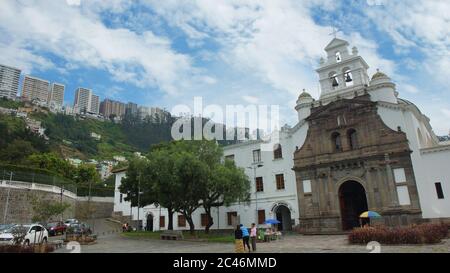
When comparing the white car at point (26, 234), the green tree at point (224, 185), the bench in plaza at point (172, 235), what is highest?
the green tree at point (224, 185)

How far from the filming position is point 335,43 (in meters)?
35.0

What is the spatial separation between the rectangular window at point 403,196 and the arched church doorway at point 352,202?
A: 4.09m

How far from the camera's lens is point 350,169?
100 ft

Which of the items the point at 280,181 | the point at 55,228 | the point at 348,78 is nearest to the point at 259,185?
the point at 280,181

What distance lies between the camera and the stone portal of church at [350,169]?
27.5 meters

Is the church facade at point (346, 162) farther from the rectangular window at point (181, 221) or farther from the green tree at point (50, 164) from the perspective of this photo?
the green tree at point (50, 164)

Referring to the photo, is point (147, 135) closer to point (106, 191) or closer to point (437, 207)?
point (106, 191)

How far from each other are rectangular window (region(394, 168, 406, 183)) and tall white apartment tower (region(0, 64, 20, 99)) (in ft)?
627

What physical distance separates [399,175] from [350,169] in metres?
4.26

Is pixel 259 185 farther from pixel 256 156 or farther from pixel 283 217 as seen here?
pixel 283 217

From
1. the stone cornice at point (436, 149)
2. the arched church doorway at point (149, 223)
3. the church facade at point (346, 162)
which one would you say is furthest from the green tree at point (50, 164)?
the stone cornice at point (436, 149)

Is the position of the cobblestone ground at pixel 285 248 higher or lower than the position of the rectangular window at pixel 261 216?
lower

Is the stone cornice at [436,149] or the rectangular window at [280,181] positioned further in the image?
the rectangular window at [280,181]
